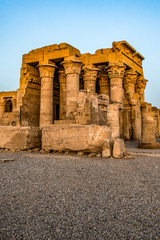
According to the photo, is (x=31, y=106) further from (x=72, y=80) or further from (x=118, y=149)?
(x=118, y=149)

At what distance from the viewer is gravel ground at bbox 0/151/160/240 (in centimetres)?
158

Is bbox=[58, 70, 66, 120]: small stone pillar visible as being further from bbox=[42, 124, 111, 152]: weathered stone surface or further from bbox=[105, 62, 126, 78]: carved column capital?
bbox=[42, 124, 111, 152]: weathered stone surface

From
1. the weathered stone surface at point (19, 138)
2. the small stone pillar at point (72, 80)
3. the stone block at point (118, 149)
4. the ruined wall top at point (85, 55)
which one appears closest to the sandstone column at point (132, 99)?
the ruined wall top at point (85, 55)

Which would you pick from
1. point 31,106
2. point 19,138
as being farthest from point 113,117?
point 31,106

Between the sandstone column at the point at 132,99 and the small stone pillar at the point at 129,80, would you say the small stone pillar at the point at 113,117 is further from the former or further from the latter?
the small stone pillar at the point at 129,80

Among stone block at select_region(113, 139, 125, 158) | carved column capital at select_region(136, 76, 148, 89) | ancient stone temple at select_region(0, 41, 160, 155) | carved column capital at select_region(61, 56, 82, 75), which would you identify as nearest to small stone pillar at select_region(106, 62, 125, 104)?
ancient stone temple at select_region(0, 41, 160, 155)

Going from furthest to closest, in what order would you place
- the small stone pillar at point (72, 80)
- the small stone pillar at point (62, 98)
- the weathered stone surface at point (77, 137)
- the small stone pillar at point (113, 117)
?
the small stone pillar at point (62, 98), the small stone pillar at point (72, 80), the small stone pillar at point (113, 117), the weathered stone surface at point (77, 137)

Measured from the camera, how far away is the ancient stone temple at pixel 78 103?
6.23 meters

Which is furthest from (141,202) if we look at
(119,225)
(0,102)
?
(0,102)

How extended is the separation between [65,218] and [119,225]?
504mm

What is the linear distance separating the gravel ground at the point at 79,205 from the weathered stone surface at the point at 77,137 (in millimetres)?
2178

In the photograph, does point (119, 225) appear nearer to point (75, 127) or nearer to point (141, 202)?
point (141, 202)

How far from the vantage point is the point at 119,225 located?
5.53ft

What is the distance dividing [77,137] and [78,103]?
7.23ft
